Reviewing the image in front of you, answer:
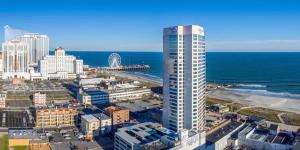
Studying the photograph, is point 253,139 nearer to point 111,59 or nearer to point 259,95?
point 259,95

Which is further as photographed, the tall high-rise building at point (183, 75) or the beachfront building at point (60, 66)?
the beachfront building at point (60, 66)

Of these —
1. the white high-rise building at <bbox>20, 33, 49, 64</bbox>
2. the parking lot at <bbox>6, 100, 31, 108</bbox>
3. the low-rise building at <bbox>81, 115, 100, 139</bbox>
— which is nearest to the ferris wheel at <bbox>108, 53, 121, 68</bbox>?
the white high-rise building at <bbox>20, 33, 49, 64</bbox>

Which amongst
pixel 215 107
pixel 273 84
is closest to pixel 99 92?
pixel 215 107

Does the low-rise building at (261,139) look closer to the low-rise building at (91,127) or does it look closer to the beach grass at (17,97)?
the low-rise building at (91,127)

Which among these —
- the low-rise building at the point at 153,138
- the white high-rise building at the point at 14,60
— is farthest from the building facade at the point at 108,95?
the white high-rise building at the point at 14,60

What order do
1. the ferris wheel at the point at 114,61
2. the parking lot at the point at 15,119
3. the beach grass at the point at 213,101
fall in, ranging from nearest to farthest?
the parking lot at the point at 15,119, the beach grass at the point at 213,101, the ferris wheel at the point at 114,61

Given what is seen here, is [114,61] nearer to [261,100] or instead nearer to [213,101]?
[213,101]

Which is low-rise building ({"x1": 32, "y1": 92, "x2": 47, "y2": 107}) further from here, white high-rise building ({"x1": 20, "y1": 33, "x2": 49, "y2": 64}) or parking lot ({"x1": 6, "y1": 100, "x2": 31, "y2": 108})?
white high-rise building ({"x1": 20, "y1": 33, "x2": 49, "y2": 64})
